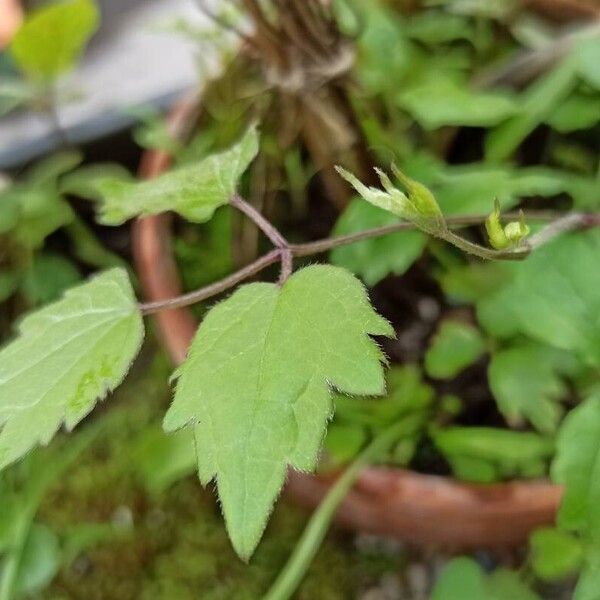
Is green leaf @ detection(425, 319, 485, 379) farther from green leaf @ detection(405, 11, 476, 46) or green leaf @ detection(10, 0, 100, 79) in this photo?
green leaf @ detection(10, 0, 100, 79)

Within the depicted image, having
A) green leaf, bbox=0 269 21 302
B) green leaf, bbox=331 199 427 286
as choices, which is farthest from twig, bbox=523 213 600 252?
green leaf, bbox=0 269 21 302

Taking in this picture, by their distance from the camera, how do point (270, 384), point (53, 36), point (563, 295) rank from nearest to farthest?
1. point (270, 384)
2. point (563, 295)
3. point (53, 36)

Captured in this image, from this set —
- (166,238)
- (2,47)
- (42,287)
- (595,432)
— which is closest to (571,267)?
(595,432)

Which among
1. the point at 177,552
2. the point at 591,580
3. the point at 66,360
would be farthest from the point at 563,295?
the point at 177,552

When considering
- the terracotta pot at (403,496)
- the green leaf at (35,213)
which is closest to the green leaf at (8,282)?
the green leaf at (35,213)

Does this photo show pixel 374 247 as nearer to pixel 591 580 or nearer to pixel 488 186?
pixel 488 186

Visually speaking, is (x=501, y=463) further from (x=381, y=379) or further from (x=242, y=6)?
(x=242, y=6)
